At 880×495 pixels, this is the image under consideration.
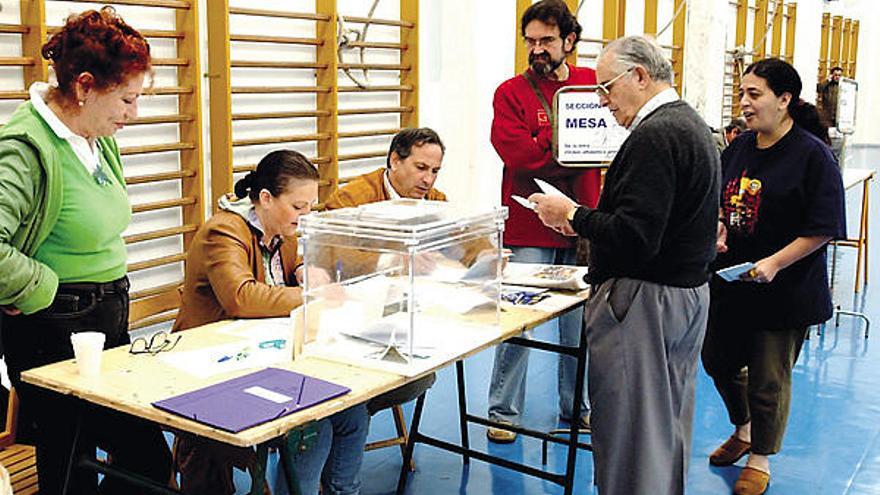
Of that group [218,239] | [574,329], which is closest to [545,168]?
[574,329]

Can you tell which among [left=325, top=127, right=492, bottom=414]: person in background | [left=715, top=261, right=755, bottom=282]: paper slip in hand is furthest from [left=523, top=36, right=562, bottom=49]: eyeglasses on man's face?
[left=715, top=261, right=755, bottom=282]: paper slip in hand

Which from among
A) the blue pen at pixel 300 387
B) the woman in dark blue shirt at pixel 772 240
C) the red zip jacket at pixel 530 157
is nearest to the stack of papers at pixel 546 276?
the red zip jacket at pixel 530 157

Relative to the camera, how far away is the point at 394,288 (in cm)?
212

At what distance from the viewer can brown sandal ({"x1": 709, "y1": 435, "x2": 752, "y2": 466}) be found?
3053mm

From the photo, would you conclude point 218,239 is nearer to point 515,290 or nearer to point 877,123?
point 515,290

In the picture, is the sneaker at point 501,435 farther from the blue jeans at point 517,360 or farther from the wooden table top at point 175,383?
the wooden table top at point 175,383

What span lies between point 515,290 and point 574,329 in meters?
0.63

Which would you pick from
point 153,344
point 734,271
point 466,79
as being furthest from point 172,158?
point 734,271

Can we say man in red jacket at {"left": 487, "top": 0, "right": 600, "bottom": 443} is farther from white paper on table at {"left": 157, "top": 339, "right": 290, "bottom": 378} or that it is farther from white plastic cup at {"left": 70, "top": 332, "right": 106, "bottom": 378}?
white plastic cup at {"left": 70, "top": 332, "right": 106, "bottom": 378}

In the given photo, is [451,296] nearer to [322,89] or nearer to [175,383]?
[175,383]

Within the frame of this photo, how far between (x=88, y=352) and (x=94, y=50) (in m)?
0.62

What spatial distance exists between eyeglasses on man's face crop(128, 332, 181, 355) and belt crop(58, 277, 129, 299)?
0.40ft

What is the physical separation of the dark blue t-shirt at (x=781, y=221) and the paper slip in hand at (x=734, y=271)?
0.44ft

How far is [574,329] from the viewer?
319cm
